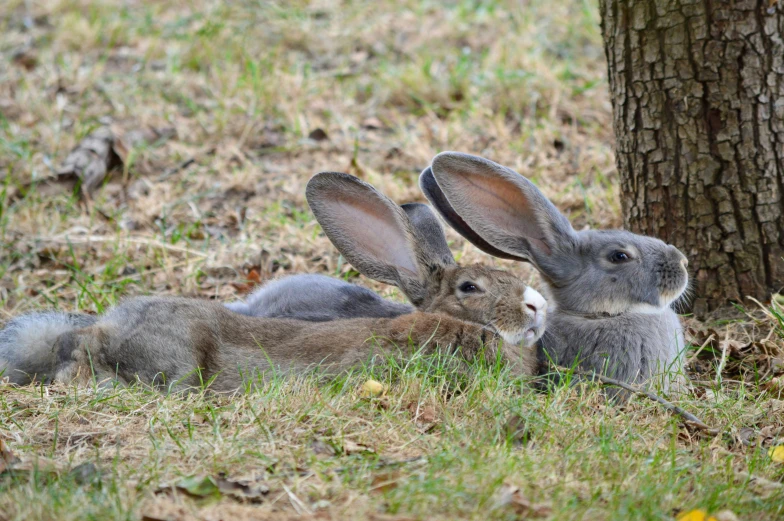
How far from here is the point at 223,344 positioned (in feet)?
16.0

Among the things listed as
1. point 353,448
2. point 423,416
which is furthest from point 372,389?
point 353,448

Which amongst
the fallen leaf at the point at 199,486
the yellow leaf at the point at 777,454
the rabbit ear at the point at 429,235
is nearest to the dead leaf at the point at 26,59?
the rabbit ear at the point at 429,235

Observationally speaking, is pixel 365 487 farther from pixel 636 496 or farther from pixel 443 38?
pixel 443 38

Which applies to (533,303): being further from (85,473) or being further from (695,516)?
(85,473)

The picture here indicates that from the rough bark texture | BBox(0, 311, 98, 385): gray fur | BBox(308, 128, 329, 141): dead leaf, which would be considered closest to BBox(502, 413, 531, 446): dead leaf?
the rough bark texture

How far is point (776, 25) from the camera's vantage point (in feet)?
17.8

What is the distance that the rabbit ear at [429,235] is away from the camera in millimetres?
5379

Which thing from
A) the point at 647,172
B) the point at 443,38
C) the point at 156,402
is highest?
the point at 443,38

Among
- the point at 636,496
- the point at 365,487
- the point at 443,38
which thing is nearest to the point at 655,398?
the point at 636,496

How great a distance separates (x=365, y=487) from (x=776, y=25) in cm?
372

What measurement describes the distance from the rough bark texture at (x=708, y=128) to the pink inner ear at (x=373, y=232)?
161 cm

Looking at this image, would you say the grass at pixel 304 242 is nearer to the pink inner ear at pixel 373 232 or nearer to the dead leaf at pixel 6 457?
the dead leaf at pixel 6 457

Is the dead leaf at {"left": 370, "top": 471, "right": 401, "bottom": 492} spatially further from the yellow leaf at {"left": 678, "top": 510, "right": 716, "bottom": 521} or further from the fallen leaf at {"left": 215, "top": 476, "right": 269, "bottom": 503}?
the yellow leaf at {"left": 678, "top": 510, "right": 716, "bottom": 521}

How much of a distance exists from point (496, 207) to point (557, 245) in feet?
1.31
